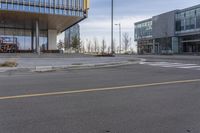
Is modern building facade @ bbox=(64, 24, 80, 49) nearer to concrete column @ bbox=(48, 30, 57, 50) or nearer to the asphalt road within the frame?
concrete column @ bbox=(48, 30, 57, 50)

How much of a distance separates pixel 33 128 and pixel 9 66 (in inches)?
719

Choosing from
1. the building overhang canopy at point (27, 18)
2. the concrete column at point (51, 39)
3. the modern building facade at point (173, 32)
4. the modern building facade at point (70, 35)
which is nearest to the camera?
the building overhang canopy at point (27, 18)

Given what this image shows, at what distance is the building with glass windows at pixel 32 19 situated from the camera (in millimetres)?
44750

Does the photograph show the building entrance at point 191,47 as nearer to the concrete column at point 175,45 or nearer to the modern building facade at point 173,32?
the modern building facade at point 173,32

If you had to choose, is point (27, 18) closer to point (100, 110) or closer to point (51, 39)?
point (51, 39)

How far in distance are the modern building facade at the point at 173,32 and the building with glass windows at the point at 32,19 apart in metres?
43.9

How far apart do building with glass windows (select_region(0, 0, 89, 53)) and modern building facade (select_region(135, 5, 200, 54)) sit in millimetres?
43942

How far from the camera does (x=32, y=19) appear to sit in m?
51.3

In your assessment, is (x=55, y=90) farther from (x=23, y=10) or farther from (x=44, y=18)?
(x=44, y=18)

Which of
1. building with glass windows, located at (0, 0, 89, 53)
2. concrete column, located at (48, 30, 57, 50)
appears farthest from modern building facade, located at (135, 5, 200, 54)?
building with glass windows, located at (0, 0, 89, 53)

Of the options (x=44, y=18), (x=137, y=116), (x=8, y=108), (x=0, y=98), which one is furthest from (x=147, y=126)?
(x=44, y=18)

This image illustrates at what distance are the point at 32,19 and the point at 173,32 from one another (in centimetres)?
6018

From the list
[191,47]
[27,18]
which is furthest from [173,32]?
[27,18]

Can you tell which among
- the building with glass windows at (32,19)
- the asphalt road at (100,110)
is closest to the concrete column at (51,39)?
the building with glass windows at (32,19)
